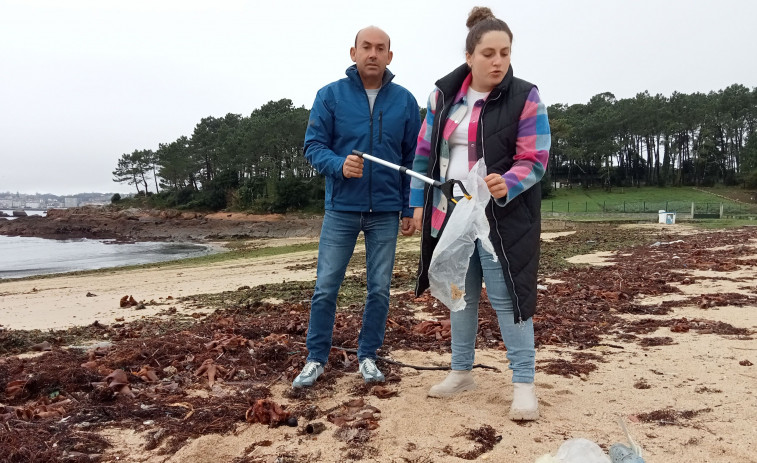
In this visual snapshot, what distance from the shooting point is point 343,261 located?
3.99 metres

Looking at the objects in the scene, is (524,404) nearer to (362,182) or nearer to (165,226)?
(362,182)

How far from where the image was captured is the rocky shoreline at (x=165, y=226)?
5234 centimetres

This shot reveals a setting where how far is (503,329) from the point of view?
130 inches

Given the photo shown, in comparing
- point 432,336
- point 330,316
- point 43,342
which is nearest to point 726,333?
point 432,336

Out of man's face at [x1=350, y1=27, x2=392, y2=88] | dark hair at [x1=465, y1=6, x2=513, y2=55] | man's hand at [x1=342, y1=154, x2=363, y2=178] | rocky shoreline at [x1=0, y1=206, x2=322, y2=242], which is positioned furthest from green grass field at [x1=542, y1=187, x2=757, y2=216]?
man's hand at [x1=342, y1=154, x2=363, y2=178]

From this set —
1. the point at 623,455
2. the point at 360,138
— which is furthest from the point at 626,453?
the point at 360,138

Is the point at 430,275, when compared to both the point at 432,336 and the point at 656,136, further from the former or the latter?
the point at 656,136

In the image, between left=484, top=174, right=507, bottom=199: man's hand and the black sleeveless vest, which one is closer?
left=484, top=174, right=507, bottom=199: man's hand

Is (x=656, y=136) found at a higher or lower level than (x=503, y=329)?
higher

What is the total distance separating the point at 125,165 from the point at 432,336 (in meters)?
111

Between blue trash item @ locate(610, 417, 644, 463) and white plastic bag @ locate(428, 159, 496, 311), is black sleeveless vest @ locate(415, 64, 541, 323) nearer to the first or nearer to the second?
white plastic bag @ locate(428, 159, 496, 311)

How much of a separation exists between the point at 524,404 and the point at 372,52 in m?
2.65

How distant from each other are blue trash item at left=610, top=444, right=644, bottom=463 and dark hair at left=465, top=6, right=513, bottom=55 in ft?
7.82

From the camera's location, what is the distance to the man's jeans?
3941 mm
